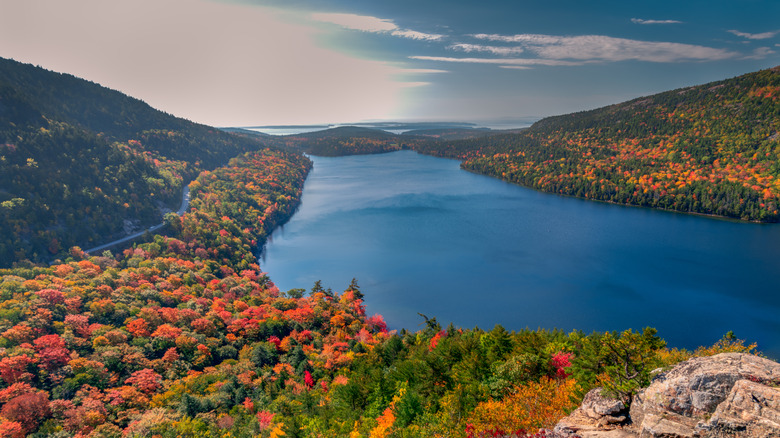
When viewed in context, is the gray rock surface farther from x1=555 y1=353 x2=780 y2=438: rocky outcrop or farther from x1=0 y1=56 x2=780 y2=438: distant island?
x1=0 y1=56 x2=780 y2=438: distant island

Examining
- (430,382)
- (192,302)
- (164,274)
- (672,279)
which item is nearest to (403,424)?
(430,382)

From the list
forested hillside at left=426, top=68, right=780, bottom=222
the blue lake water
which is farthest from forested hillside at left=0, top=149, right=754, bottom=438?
forested hillside at left=426, top=68, right=780, bottom=222

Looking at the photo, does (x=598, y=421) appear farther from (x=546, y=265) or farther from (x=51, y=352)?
Result: (x=546, y=265)

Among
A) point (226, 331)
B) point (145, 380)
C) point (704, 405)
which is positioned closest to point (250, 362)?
point (226, 331)

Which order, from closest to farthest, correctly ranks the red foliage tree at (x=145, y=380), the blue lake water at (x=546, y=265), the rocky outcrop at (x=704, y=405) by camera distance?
the rocky outcrop at (x=704, y=405) → the red foliage tree at (x=145, y=380) → the blue lake water at (x=546, y=265)

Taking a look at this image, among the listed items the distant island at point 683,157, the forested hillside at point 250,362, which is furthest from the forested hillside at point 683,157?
the forested hillside at point 250,362

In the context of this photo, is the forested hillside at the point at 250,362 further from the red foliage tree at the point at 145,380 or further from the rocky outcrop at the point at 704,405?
the rocky outcrop at the point at 704,405
